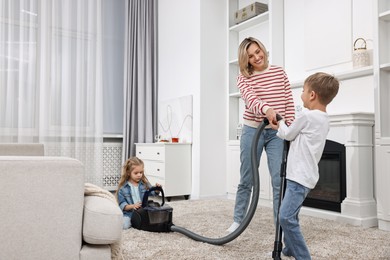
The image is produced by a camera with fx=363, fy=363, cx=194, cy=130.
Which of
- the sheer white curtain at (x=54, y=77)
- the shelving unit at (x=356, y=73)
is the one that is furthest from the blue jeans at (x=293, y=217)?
the sheer white curtain at (x=54, y=77)

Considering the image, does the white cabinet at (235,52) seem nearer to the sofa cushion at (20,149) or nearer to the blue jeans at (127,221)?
the blue jeans at (127,221)

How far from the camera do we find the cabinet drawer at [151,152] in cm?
378

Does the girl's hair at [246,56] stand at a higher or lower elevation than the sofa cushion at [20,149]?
higher

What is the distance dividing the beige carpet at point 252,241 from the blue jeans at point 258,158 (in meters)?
0.23

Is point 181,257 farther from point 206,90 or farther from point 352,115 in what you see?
point 206,90

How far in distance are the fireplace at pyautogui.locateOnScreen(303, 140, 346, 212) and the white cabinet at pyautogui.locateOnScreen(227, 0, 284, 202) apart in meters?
0.53

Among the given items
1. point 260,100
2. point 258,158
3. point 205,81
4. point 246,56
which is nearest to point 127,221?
point 258,158

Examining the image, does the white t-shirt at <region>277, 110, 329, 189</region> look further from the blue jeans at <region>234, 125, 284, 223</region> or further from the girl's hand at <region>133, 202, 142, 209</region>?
the girl's hand at <region>133, 202, 142, 209</region>

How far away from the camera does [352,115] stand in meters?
2.59

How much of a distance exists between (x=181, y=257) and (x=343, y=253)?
830 millimetres

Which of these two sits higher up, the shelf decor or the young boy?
the shelf decor

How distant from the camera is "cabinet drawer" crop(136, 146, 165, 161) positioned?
12.4 ft

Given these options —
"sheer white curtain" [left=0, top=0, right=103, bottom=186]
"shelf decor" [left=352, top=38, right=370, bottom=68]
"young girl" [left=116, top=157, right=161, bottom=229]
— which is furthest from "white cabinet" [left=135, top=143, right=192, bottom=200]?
"shelf decor" [left=352, top=38, right=370, bottom=68]

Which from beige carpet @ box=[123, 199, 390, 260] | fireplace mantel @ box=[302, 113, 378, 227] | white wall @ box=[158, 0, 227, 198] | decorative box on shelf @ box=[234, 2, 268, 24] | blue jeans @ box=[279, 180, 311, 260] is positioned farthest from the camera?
white wall @ box=[158, 0, 227, 198]
